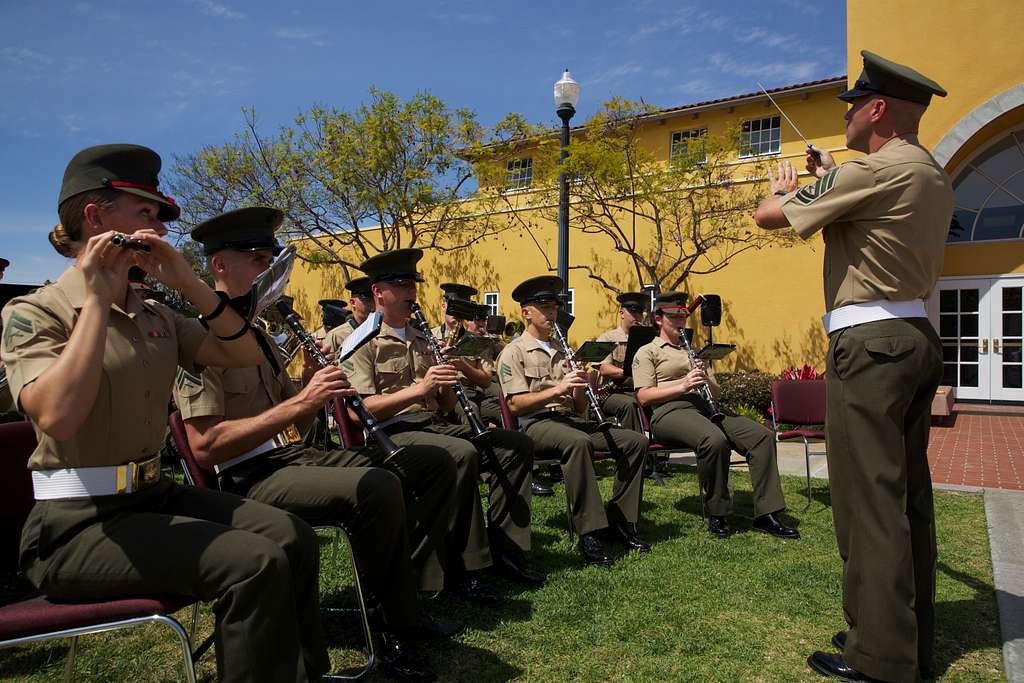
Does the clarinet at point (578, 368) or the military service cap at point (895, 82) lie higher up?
the military service cap at point (895, 82)

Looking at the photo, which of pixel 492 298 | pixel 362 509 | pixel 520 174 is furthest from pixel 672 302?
pixel 492 298

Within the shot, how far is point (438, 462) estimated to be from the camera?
3686 mm

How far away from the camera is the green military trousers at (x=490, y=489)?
3.85m

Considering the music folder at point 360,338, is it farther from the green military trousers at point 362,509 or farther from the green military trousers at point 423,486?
the green military trousers at point 423,486

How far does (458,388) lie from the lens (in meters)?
4.29

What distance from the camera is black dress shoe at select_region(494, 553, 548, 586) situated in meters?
4.10

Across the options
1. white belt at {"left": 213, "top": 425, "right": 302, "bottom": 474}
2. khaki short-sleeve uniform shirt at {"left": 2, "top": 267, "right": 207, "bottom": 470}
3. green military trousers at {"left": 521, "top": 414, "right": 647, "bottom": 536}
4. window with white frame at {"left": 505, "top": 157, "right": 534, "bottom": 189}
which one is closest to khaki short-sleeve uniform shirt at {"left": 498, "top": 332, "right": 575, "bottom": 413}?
green military trousers at {"left": 521, "top": 414, "right": 647, "bottom": 536}

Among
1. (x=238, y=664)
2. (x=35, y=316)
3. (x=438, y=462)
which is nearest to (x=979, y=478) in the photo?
(x=438, y=462)

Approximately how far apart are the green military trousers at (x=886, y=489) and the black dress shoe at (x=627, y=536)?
1.95m

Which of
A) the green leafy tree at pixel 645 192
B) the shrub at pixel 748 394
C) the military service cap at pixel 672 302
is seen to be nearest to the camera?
the military service cap at pixel 672 302

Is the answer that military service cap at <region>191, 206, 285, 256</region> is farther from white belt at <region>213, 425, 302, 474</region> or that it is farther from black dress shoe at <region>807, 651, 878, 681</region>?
black dress shoe at <region>807, 651, 878, 681</region>

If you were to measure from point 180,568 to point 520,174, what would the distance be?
1687 cm

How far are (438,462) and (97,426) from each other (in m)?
1.86

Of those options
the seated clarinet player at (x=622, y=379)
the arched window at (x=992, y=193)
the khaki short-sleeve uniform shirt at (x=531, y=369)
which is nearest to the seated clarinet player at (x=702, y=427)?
the seated clarinet player at (x=622, y=379)
